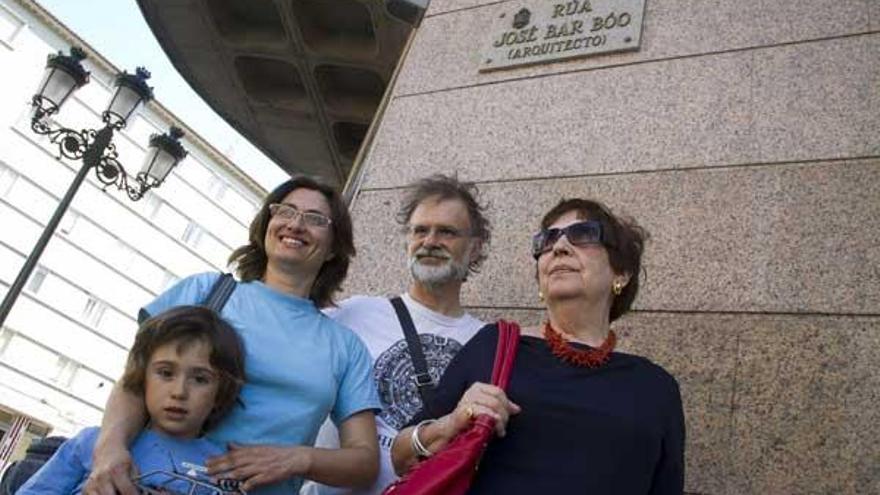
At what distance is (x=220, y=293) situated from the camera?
101 inches

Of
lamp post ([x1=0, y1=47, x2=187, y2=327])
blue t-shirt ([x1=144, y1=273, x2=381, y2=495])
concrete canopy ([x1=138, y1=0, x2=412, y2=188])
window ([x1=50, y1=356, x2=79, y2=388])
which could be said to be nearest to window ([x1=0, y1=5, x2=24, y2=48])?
window ([x1=50, y1=356, x2=79, y2=388])

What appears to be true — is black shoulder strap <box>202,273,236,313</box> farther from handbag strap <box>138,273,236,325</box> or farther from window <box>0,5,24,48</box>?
window <box>0,5,24,48</box>

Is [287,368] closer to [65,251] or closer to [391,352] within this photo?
[391,352]

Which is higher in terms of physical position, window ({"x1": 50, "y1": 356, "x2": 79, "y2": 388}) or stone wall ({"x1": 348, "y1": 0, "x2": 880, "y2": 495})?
stone wall ({"x1": 348, "y1": 0, "x2": 880, "y2": 495})

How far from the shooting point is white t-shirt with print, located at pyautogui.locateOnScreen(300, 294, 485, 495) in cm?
264

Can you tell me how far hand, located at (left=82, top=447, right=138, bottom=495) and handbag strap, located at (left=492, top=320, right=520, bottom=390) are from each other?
3.29 ft

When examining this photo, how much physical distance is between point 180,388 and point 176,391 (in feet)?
0.04

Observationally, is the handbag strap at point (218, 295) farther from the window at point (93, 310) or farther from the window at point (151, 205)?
the window at point (151, 205)

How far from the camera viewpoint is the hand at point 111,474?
194cm

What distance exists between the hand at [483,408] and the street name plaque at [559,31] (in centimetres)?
293

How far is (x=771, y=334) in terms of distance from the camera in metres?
3.12

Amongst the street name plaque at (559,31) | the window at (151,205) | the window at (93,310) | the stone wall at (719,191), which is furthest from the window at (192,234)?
the street name plaque at (559,31)

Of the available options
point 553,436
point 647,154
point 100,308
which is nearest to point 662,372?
point 553,436

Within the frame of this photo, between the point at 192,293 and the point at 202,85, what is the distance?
7.55m
